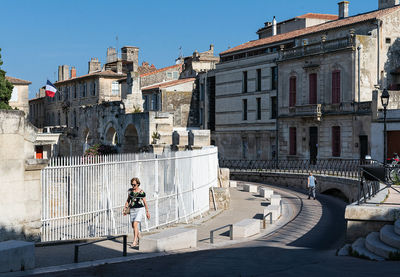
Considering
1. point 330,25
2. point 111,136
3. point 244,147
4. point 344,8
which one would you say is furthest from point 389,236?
point 244,147

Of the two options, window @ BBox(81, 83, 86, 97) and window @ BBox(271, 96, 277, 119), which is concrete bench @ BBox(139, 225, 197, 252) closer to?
window @ BBox(271, 96, 277, 119)

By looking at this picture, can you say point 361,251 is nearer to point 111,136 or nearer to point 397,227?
point 397,227

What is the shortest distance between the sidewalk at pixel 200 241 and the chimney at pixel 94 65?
151 feet

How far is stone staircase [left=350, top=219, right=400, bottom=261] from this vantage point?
10992mm

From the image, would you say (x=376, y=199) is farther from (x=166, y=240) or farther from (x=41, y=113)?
(x=41, y=113)

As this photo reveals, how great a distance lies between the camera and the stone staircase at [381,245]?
1099 centimetres

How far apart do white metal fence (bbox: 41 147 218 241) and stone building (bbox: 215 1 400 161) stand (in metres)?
20.1

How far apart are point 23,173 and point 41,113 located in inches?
2673

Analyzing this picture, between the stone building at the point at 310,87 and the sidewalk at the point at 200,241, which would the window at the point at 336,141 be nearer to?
the stone building at the point at 310,87

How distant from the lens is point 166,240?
1230 centimetres

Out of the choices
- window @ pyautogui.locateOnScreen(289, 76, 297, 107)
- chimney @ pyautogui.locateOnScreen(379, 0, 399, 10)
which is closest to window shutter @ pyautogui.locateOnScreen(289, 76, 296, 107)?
window @ pyautogui.locateOnScreen(289, 76, 297, 107)

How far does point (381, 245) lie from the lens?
37.5ft

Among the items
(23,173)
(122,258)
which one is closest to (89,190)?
(23,173)

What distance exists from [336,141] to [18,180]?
29315mm
